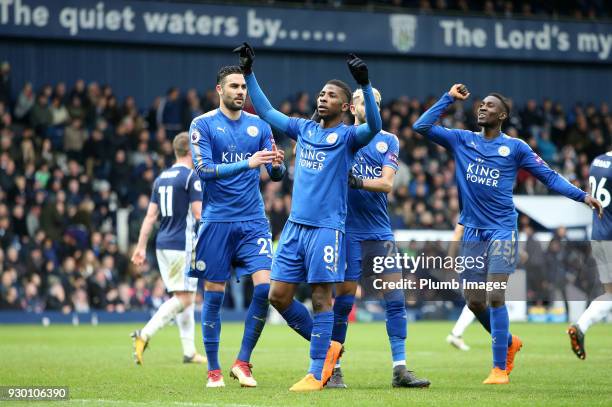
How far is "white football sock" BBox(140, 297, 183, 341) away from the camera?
13.0 metres

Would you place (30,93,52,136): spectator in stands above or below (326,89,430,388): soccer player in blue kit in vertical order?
above

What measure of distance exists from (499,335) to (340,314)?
4.99ft

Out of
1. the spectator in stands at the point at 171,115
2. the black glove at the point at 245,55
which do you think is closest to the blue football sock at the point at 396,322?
the black glove at the point at 245,55

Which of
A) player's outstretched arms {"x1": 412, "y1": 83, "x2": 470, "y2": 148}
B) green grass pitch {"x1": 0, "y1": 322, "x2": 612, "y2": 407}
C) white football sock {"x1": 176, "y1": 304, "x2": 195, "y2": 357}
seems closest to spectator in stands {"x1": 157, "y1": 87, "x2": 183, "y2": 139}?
green grass pitch {"x1": 0, "y1": 322, "x2": 612, "y2": 407}

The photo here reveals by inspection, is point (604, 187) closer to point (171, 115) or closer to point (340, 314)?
point (340, 314)

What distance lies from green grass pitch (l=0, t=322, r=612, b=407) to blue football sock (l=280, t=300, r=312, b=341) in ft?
1.73

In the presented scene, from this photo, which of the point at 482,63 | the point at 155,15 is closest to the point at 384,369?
the point at 155,15

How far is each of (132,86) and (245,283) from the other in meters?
9.24

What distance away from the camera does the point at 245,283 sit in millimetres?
25719

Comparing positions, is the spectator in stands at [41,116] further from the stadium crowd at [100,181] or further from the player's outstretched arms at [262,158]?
the player's outstretched arms at [262,158]

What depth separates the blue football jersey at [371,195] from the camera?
1041 centimetres

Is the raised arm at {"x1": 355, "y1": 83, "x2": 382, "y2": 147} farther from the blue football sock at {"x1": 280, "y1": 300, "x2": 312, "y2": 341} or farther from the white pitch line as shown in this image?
the white pitch line

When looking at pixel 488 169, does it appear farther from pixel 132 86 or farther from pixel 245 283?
pixel 132 86

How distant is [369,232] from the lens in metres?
10.4
